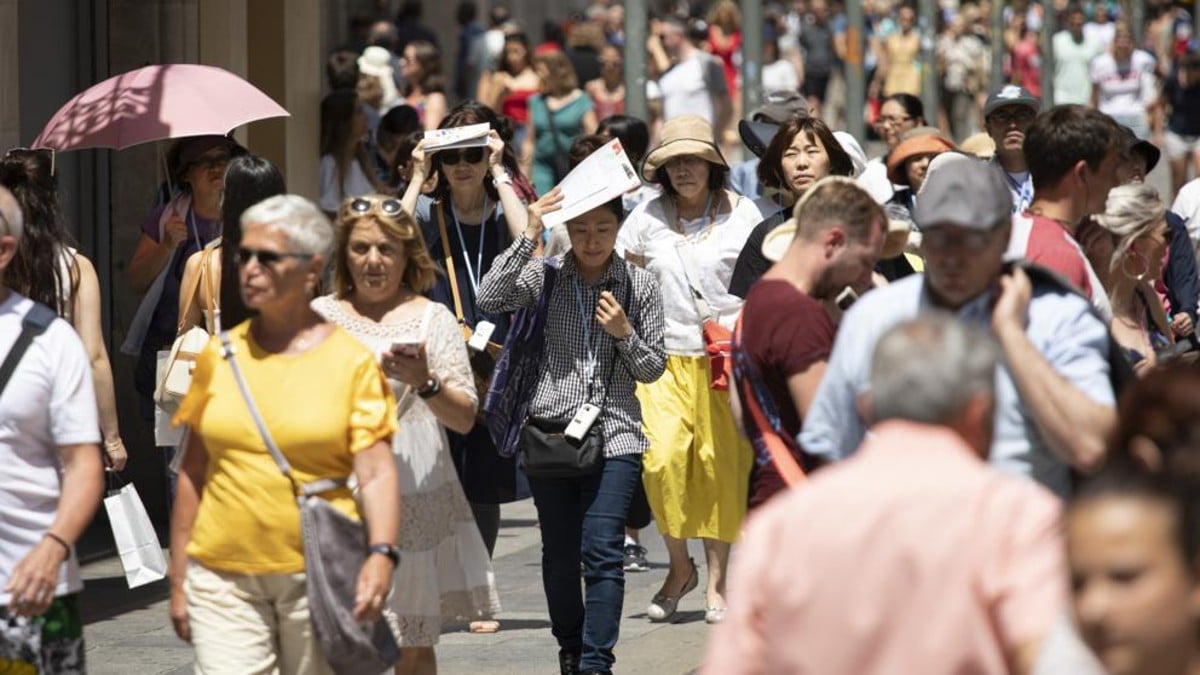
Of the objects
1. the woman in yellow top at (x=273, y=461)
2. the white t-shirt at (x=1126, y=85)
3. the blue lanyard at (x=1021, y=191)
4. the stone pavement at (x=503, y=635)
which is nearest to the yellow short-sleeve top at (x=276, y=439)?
the woman in yellow top at (x=273, y=461)

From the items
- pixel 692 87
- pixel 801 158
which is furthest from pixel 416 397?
pixel 692 87

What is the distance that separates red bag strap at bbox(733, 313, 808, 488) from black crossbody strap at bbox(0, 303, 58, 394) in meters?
1.67

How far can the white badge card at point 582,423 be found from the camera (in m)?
7.84

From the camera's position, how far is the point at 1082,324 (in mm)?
5023

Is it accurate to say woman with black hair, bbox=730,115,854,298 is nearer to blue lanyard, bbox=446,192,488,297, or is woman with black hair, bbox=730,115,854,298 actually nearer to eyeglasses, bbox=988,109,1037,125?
blue lanyard, bbox=446,192,488,297

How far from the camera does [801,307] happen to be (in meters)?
5.65

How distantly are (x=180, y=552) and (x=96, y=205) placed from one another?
5992 mm

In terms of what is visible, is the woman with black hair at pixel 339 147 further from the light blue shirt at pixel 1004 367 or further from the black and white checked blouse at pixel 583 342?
the light blue shirt at pixel 1004 367

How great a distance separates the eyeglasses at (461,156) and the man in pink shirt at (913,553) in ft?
16.4

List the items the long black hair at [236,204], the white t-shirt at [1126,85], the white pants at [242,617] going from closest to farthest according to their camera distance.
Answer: the white pants at [242,617], the long black hair at [236,204], the white t-shirt at [1126,85]

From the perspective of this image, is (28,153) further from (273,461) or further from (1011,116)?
(1011,116)

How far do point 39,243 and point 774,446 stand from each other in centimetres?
303

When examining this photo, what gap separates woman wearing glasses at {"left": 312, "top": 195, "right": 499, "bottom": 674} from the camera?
22.4ft

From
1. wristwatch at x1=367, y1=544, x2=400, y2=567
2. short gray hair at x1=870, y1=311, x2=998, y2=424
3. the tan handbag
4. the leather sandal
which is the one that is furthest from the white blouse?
short gray hair at x1=870, y1=311, x2=998, y2=424
